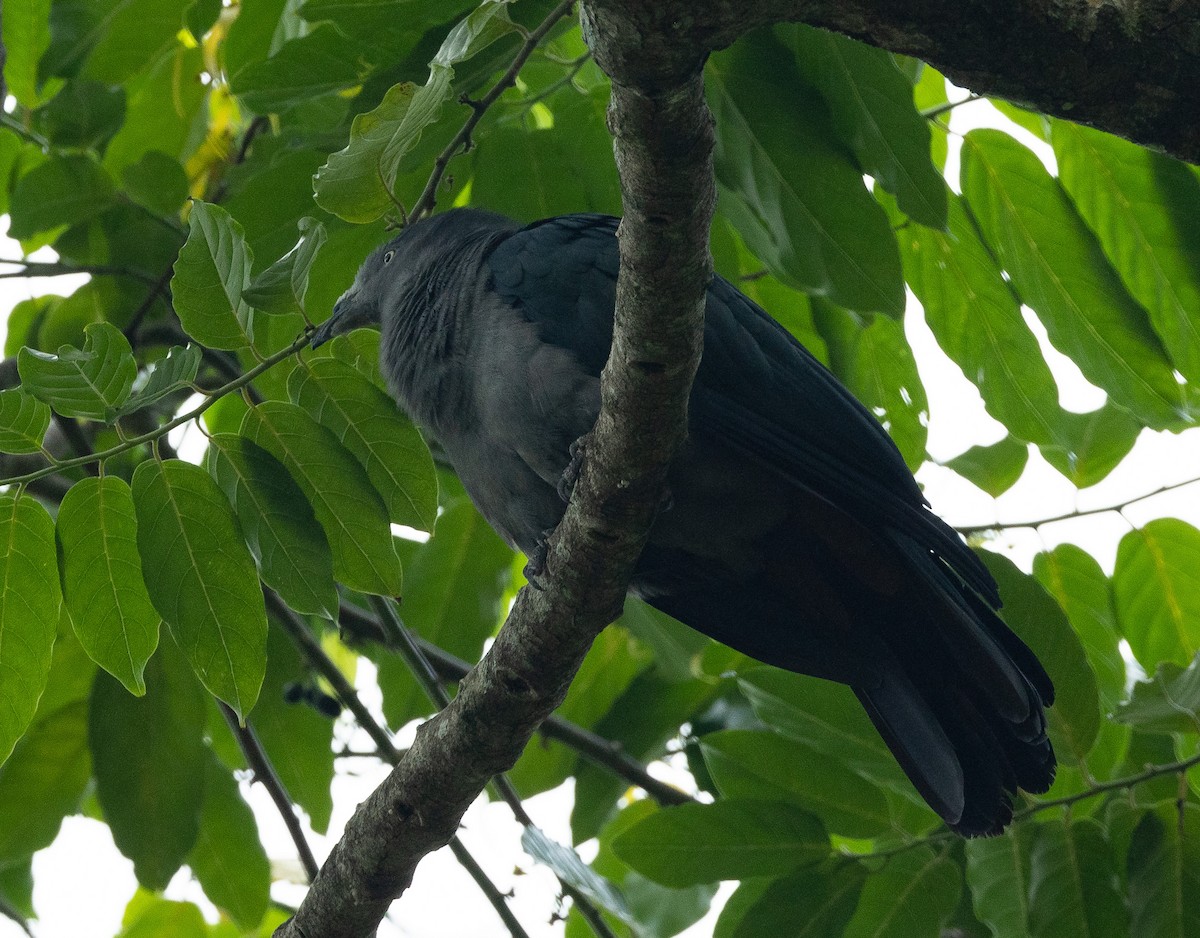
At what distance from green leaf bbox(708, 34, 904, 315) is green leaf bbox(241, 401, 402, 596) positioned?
3.93 ft

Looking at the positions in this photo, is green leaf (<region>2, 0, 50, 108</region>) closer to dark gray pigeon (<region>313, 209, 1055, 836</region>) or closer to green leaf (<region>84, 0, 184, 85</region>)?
green leaf (<region>84, 0, 184, 85</region>)

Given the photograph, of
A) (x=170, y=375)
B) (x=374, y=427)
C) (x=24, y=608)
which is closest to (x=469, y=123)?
(x=374, y=427)

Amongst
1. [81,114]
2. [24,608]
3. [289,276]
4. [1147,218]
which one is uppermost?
[81,114]

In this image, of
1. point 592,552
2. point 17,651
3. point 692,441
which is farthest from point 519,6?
point 17,651

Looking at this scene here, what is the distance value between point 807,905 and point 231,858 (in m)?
1.92

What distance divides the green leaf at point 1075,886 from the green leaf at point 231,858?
7.83 ft

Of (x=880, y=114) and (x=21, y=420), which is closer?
(x=21, y=420)

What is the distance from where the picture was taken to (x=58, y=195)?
377 centimetres

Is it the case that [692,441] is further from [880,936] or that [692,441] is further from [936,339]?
[880,936]

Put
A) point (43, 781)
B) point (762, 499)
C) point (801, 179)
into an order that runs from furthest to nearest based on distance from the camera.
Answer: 1. point (43, 781)
2. point (762, 499)
3. point (801, 179)

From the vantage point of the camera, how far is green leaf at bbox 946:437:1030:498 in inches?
146

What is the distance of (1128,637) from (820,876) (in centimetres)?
112

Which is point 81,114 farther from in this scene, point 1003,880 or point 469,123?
point 1003,880

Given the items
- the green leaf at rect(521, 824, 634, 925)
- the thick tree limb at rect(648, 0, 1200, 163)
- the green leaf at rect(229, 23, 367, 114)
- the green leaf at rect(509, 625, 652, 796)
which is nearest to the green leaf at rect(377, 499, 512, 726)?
the green leaf at rect(509, 625, 652, 796)
